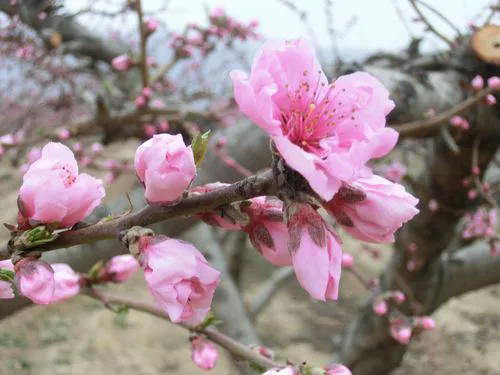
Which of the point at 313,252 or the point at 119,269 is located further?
the point at 119,269

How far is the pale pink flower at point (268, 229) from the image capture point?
0.60 metres

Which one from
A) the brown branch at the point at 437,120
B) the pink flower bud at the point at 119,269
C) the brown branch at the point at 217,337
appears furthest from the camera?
the brown branch at the point at 437,120

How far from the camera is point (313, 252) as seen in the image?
1.72 feet

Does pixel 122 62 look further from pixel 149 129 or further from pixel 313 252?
pixel 313 252

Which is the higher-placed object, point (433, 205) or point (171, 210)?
point (171, 210)

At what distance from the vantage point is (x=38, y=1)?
294 centimetres

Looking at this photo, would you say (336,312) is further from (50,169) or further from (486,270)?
(50,169)

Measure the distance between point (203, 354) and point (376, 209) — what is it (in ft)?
1.91

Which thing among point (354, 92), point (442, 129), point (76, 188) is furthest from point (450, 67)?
point (76, 188)

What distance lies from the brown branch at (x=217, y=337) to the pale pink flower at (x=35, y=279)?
433 mm

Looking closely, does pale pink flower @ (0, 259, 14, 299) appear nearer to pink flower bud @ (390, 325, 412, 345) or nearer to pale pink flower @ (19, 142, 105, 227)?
pale pink flower @ (19, 142, 105, 227)

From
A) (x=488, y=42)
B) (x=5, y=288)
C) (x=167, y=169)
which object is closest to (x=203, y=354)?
(x=5, y=288)

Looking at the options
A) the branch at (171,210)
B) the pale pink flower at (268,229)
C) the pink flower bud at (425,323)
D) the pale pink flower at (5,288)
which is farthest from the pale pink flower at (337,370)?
the pink flower bud at (425,323)

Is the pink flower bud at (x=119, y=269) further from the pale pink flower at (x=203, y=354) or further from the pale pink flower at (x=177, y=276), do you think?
the pale pink flower at (x=177, y=276)
